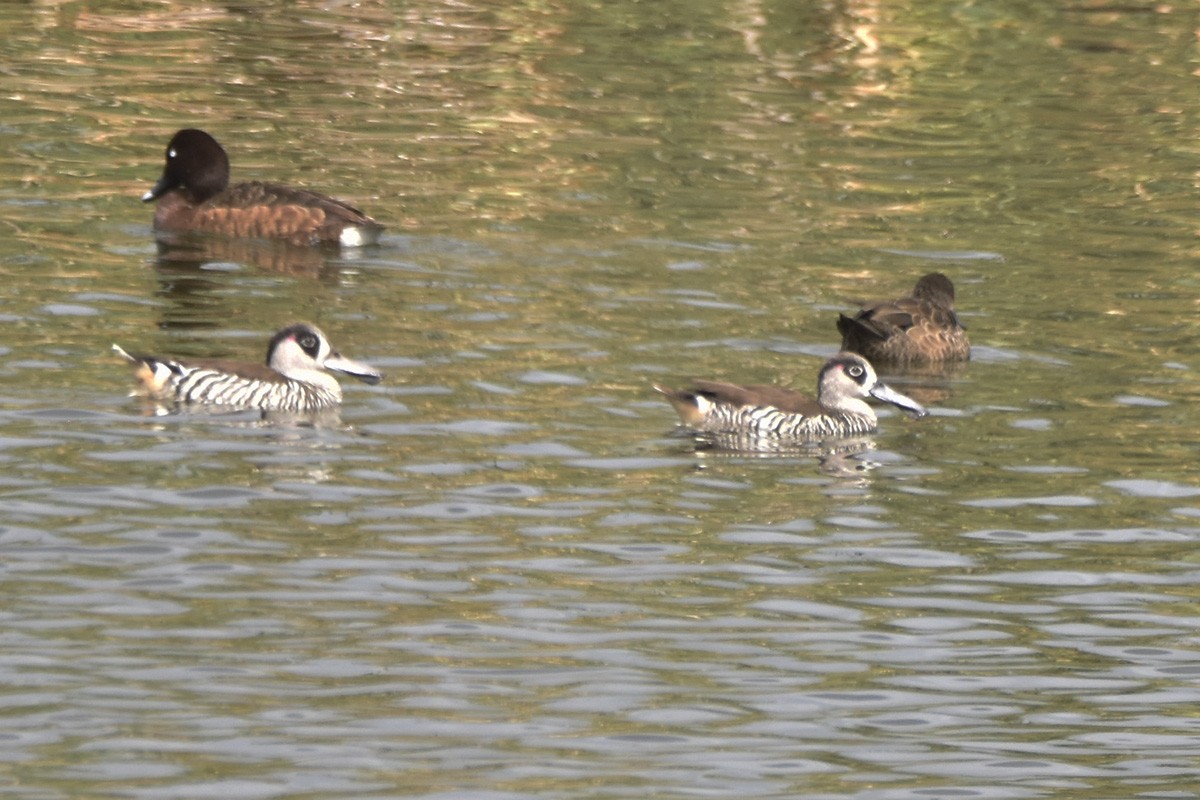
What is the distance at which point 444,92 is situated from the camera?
2527 cm

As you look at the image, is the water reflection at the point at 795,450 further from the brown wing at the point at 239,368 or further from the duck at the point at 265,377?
the brown wing at the point at 239,368

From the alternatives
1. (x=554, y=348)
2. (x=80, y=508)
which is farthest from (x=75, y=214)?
(x=80, y=508)

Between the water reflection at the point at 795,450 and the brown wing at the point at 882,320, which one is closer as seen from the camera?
the water reflection at the point at 795,450

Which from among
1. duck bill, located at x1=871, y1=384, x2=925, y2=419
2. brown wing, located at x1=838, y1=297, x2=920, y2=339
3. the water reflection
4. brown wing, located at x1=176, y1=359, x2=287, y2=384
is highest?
brown wing, located at x1=838, y1=297, x2=920, y2=339

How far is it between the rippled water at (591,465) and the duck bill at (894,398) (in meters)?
0.15

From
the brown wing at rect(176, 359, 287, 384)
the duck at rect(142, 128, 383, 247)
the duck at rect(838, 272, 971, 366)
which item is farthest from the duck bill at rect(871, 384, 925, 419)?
the duck at rect(142, 128, 383, 247)

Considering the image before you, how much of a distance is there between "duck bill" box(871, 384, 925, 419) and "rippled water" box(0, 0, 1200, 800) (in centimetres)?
15

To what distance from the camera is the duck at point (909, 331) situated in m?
16.0

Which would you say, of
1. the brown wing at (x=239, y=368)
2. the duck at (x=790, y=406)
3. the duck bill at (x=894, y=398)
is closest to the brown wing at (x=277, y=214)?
the brown wing at (x=239, y=368)

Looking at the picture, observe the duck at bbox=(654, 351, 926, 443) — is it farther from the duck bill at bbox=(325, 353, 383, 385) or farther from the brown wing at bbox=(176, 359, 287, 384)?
the brown wing at bbox=(176, 359, 287, 384)

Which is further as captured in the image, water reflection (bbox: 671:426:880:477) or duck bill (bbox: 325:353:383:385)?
duck bill (bbox: 325:353:383:385)

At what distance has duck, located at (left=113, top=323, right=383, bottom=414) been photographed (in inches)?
545

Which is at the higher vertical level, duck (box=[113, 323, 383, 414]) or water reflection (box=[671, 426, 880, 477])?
duck (box=[113, 323, 383, 414])

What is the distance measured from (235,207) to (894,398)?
6.59 metres
